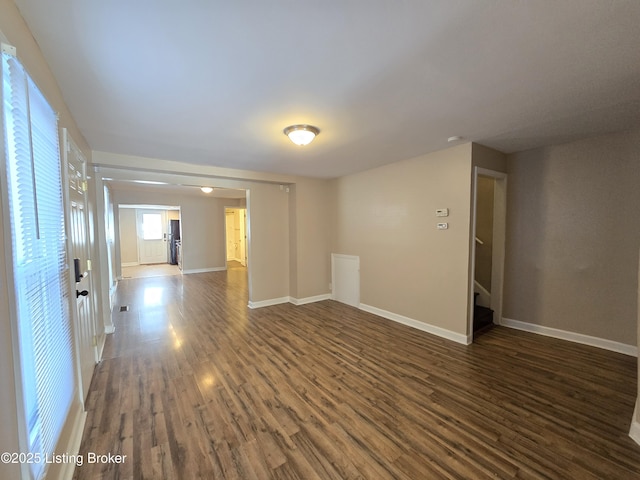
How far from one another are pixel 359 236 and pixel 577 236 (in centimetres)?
293

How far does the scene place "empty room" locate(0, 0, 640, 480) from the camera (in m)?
1.24

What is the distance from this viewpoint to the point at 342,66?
5.22 feet

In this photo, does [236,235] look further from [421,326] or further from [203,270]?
[421,326]

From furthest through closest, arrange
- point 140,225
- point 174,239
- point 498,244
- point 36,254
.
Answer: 1. point 174,239
2. point 140,225
3. point 498,244
4. point 36,254

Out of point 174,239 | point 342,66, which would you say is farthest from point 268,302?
point 174,239

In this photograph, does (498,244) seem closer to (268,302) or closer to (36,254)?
(268,302)

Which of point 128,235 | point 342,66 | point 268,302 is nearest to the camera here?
point 342,66

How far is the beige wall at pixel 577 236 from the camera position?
2.85 meters

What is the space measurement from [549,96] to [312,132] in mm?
1947

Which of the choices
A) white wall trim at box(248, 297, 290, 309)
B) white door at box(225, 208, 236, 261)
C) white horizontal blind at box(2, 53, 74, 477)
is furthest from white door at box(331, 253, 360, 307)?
white door at box(225, 208, 236, 261)

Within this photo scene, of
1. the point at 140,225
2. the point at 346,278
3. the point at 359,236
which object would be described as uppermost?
the point at 140,225

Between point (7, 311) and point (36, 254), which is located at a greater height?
point (36, 254)

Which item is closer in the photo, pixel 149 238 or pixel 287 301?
pixel 287 301

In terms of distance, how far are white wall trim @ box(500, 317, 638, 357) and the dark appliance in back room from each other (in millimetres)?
10494
